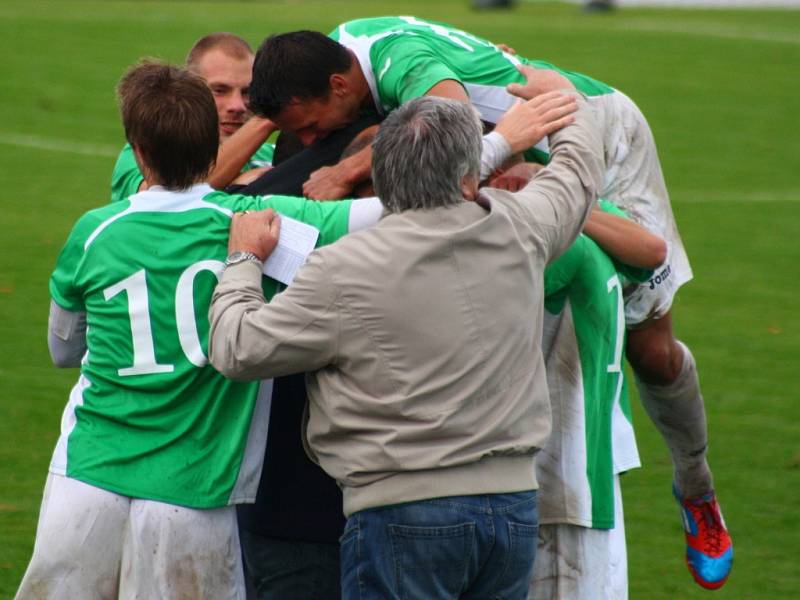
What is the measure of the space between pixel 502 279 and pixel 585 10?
78.9 ft

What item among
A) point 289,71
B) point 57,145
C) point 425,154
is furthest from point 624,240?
point 57,145

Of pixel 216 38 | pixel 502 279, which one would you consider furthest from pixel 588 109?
pixel 216 38

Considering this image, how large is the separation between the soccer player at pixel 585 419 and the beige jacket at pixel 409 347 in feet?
1.94

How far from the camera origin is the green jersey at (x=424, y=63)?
415cm

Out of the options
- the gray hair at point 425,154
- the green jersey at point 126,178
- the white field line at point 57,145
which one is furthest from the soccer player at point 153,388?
the white field line at point 57,145

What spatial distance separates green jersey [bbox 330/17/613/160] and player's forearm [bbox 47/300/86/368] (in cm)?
114

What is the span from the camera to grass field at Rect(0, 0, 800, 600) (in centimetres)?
625

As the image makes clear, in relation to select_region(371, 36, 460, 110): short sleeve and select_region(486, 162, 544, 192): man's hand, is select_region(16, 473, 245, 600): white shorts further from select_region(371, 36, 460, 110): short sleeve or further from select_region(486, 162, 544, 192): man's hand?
select_region(371, 36, 460, 110): short sleeve

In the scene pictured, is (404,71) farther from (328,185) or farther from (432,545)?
(432,545)

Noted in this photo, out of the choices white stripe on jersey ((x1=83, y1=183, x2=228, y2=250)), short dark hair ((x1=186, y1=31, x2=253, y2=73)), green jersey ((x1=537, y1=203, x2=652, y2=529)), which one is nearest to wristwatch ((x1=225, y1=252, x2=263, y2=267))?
white stripe on jersey ((x1=83, y1=183, x2=228, y2=250))

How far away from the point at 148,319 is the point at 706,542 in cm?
289

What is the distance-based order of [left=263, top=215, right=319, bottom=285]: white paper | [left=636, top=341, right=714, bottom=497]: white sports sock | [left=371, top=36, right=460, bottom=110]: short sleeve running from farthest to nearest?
[left=636, top=341, right=714, bottom=497]: white sports sock, [left=371, top=36, right=460, bottom=110]: short sleeve, [left=263, top=215, right=319, bottom=285]: white paper

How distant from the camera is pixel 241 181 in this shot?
15.0 feet

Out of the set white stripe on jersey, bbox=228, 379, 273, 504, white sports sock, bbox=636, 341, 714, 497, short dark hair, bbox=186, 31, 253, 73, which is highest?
short dark hair, bbox=186, 31, 253, 73
